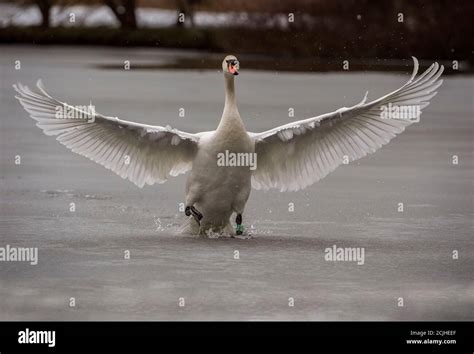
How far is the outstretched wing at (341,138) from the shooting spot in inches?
457


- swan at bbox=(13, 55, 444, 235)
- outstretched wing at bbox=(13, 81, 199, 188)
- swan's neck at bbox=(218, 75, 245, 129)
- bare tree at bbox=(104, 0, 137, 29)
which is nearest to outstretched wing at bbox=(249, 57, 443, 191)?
swan at bbox=(13, 55, 444, 235)

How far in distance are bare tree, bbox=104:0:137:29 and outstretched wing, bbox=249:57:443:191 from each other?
21.4m

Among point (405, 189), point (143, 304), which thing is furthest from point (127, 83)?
point (143, 304)

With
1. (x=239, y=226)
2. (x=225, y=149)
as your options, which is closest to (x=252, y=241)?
(x=239, y=226)

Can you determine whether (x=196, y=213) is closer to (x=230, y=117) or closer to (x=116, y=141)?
(x=230, y=117)

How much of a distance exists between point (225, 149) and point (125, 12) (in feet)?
73.6

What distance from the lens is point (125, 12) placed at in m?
33.1

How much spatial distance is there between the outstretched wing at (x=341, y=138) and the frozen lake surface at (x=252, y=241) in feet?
1.80

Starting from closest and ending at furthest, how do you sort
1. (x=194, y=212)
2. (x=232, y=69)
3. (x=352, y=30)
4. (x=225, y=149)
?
1. (x=225, y=149)
2. (x=194, y=212)
3. (x=232, y=69)
4. (x=352, y=30)

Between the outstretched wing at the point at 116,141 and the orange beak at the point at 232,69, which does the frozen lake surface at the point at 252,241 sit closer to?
the outstretched wing at the point at 116,141

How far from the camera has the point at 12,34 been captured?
33.2m

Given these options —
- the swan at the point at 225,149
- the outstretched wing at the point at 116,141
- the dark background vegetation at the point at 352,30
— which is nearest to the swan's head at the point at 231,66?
the swan at the point at 225,149

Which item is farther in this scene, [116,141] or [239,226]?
Result: [116,141]
